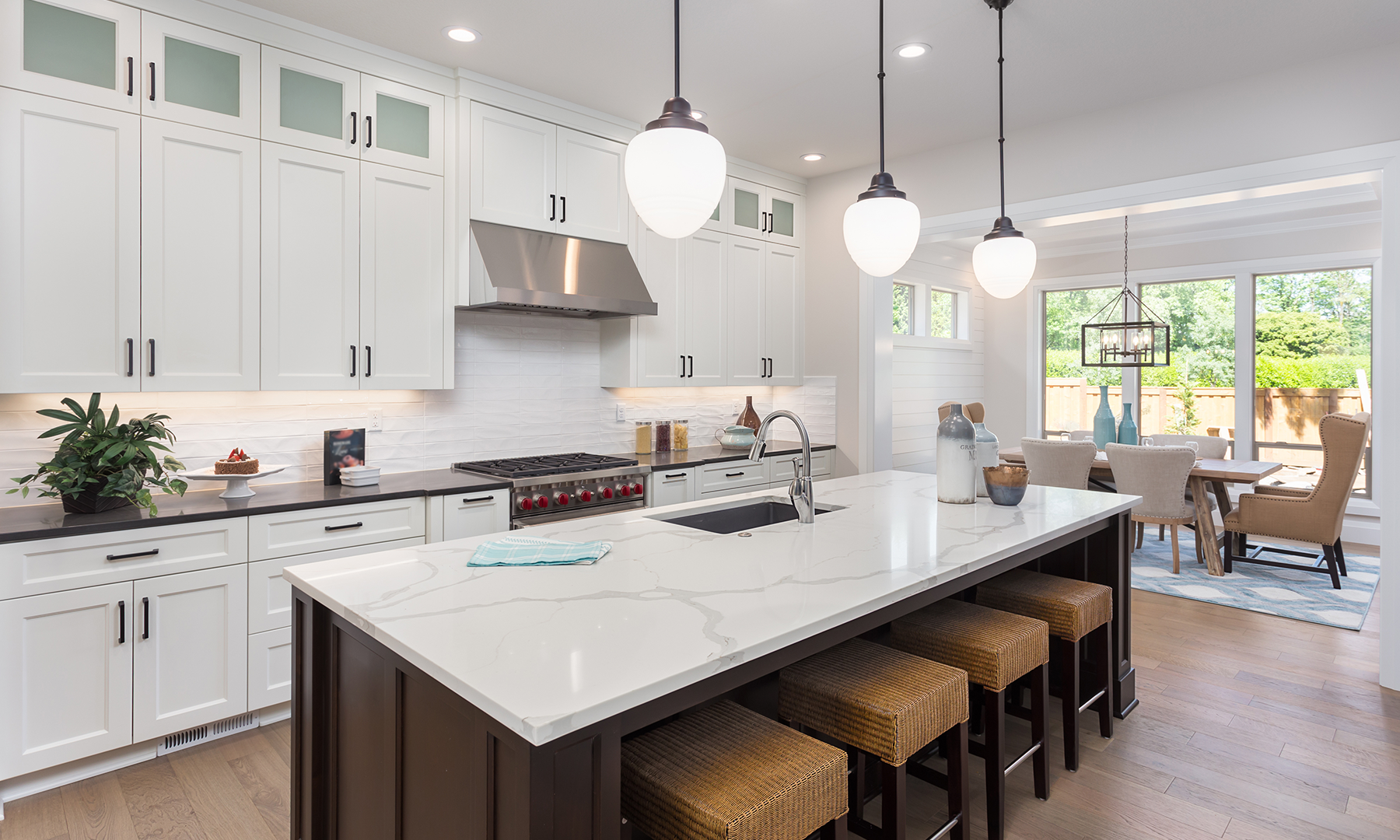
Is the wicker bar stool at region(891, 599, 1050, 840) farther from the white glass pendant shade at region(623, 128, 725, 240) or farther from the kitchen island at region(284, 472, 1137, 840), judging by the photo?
the white glass pendant shade at region(623, 128, 725, 240)

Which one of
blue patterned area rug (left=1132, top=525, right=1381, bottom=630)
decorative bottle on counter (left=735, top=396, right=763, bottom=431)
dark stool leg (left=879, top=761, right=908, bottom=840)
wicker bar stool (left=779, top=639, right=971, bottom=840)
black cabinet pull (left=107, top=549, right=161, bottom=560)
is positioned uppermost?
decorative bottle on counter (left=735, top=396, right=763, bottom=431)

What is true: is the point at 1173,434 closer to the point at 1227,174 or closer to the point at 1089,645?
the point at 1227,174

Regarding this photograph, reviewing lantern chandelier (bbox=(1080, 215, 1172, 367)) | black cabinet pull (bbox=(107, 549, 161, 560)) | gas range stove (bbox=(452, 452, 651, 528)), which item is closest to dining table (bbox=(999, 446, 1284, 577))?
lantern chandelier (bbox=(1080, 215, 1172, 367))

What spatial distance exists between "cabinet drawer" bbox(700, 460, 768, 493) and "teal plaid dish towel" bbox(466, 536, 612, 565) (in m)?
2.29

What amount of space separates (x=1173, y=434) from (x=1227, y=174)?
3.88 m

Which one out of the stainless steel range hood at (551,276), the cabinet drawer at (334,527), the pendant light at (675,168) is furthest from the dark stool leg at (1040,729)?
the stainless steel range hood at (551,276)

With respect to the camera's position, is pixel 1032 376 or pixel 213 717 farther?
pixel 1032 376

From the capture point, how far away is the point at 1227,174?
137 inches

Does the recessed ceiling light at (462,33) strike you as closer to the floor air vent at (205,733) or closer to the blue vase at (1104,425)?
the floor air vent at (205,733)

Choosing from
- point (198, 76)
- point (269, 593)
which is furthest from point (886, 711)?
point (198, 76)

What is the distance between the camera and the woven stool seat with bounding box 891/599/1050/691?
2.05 metres

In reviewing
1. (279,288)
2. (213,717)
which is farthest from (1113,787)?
(279,288)

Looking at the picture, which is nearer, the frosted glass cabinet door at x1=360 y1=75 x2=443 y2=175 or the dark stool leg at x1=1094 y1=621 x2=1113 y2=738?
the dark stool leg at x1=1094 y1=621 x2=1113 y2=738

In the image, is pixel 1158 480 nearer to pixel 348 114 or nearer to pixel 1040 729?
pixel 1040 729
